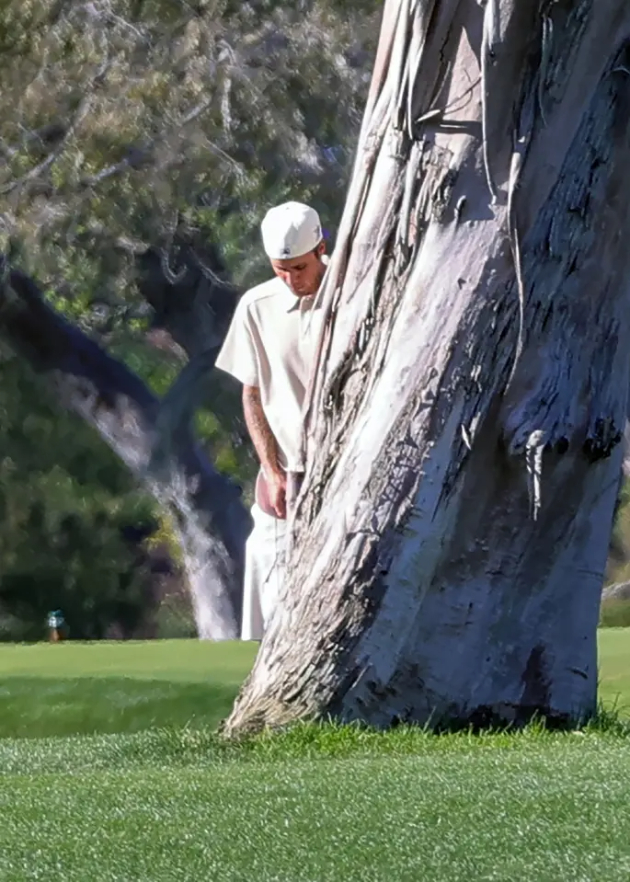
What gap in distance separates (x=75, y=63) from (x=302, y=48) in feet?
7.28

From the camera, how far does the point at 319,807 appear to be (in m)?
4.09

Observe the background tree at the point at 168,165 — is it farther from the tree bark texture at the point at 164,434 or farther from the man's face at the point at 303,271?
the man's face at the point at 303,271

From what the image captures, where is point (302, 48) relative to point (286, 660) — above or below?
above

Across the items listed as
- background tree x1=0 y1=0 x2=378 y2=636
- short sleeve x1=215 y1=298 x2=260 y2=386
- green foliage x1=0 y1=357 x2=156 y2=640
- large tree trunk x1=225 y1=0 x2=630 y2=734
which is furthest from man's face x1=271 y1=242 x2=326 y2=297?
green foliage x1=0 y1=357 x2=156 y2=640

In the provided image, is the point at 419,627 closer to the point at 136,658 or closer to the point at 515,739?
the point at 515,739

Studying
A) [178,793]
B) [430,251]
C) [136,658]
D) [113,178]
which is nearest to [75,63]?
[113,178]

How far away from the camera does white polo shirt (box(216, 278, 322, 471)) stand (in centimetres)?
677

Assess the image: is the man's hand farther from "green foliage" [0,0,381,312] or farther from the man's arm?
"green foliage" [0,0,381,312]

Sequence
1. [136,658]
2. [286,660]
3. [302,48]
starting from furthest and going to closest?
1. [302,48]
2. [136,658]
3. [286,660]

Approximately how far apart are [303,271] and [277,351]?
0.31 m

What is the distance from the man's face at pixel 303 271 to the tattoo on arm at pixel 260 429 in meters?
0.42

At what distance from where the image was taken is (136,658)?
9578 mm

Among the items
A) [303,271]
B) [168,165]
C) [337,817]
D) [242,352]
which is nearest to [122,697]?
[242,352]

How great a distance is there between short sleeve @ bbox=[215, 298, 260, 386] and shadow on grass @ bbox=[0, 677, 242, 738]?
5.19 feet
